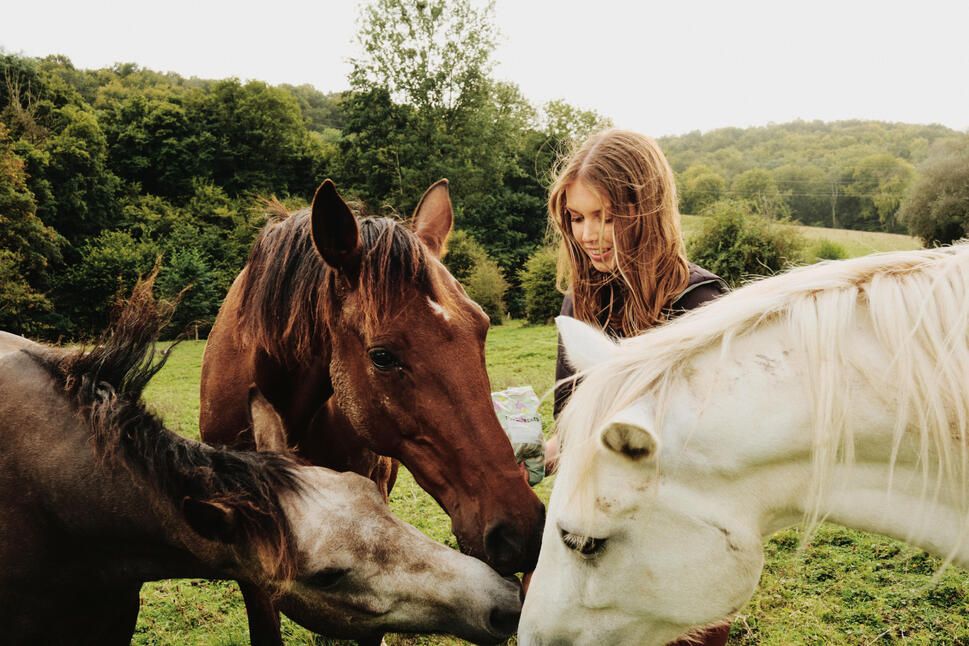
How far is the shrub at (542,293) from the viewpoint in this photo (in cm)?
2233

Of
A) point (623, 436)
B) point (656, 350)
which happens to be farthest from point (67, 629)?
point (656, 350)

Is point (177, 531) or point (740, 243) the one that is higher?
point (740, 243)

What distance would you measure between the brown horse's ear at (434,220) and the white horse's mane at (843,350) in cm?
152

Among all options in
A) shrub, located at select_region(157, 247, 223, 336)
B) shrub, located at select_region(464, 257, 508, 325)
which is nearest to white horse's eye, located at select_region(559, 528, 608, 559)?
shrub, located at select_region(157, 247, 223, 336)

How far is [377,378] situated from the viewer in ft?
7.05

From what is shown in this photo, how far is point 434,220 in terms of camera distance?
115 inches

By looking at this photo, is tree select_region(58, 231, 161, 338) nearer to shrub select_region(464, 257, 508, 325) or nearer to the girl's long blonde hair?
shrub select_region(464, 257, 508, 325)

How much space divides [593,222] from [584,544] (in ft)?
4.36

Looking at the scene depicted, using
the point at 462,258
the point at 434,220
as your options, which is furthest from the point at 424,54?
the point at 434,220

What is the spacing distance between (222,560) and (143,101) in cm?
4234

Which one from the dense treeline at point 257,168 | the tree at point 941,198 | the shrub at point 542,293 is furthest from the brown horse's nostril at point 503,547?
the tree at point 941,198

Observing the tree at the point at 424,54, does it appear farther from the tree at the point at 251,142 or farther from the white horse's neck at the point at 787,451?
the white horse's neck at the point at 787,451

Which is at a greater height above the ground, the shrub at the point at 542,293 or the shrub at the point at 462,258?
the shrub at the point at 462,258

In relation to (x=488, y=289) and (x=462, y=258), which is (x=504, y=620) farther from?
(x=462, y=258)
